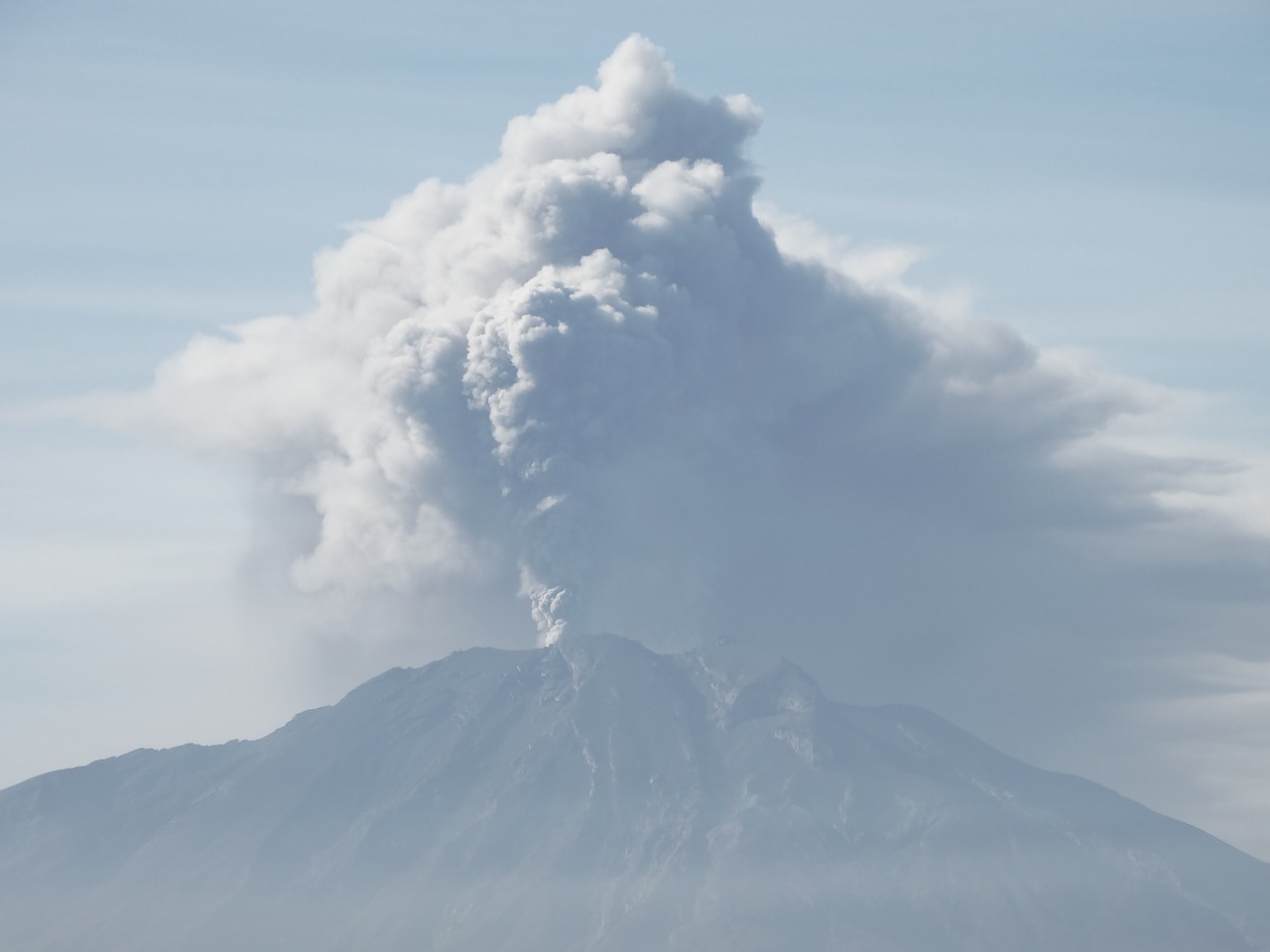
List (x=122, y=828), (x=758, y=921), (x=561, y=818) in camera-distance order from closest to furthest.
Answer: (x=758, y=921) → (x=561, y=818) → (x=122, y=828)

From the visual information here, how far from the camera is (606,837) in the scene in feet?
581

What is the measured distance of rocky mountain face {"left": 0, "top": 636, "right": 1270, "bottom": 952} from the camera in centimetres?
16950

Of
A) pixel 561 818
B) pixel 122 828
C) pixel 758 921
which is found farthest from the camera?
pixel 122 828

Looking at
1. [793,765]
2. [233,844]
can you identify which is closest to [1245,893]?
[793,765]

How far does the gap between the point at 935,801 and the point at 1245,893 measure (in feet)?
98.4

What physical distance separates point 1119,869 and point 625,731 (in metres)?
44.4

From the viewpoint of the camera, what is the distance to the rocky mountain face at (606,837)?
6673 inches

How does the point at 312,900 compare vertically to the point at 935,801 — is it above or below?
below

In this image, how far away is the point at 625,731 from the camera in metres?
182

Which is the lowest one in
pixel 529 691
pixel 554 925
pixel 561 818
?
pixel 554 925

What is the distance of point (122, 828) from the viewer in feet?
629

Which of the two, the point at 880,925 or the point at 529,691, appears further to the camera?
the point at 529,691

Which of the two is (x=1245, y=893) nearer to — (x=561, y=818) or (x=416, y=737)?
(x=561, y=818)

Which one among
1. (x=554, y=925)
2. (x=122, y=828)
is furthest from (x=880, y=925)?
(x=122, y=828)
